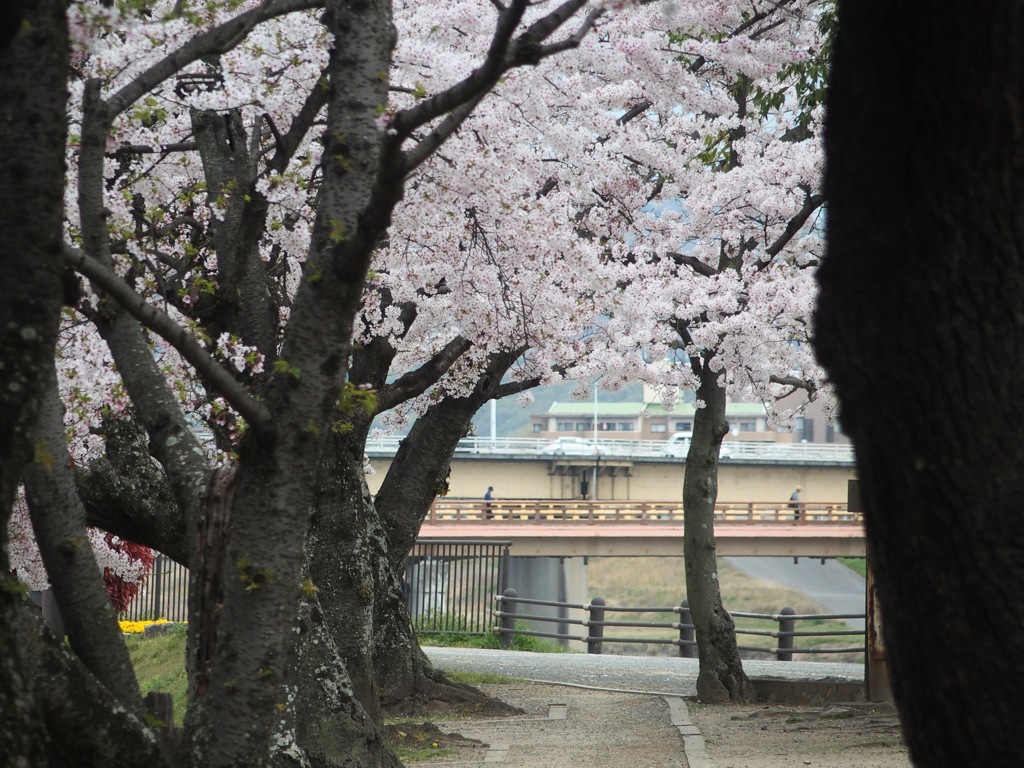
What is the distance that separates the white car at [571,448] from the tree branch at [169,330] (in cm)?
5447

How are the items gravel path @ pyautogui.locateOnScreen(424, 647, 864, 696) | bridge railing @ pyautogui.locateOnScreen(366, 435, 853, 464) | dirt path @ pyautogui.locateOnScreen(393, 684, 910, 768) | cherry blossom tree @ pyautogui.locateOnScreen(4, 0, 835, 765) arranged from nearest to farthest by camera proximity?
cherry blossom tree @ pyautogui.locateOnScreen(4, 0, 835, 765) < dirt path @ pyautogui.locateOnScreen(393, 684, 910, 768) < gravel path @ pyautogui.locateOnScreen(424, 647, 864, 696) < bridge railing @ pyautogui.locateOnScreen(366, 435, 853, 464)

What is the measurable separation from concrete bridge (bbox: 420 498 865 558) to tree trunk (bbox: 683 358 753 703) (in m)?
23.3

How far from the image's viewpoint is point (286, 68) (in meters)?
8.54

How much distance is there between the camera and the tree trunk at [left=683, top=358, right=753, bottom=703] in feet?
45.7

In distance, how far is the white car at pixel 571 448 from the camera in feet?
193

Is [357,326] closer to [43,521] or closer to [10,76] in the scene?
[43,521]

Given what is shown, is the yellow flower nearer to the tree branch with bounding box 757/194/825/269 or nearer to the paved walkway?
the paved walkway

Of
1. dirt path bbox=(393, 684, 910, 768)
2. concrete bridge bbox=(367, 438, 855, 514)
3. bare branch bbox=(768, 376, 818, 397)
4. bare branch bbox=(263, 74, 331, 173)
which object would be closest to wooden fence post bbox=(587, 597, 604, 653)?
bare branch bbox=(768, 376, 818, 397)

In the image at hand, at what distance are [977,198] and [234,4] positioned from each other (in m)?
4.75

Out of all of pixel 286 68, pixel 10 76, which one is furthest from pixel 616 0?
pixel 286 68

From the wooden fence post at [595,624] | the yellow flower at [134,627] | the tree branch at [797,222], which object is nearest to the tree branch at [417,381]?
the tree branch at [797,222]

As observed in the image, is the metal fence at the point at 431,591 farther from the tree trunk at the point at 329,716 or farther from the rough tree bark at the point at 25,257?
the rough tree bark at the point at 25,257

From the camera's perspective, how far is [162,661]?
1470 centimetres

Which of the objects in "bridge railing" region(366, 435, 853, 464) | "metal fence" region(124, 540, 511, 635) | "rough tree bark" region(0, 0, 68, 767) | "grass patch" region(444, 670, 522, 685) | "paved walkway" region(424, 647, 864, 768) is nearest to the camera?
"rough tree bark" region(0, 0, 68, 767)
